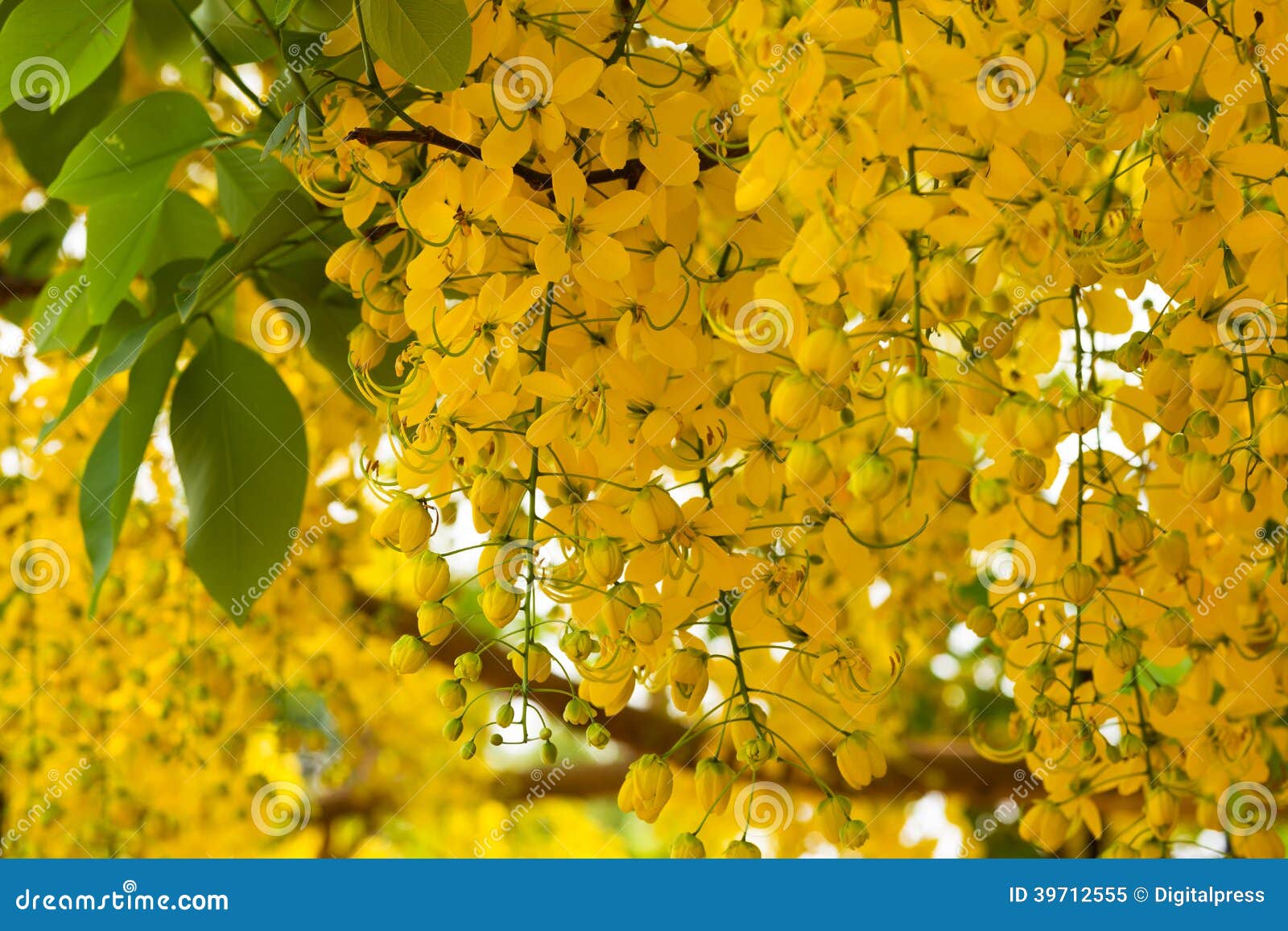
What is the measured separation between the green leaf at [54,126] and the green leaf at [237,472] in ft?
0.89

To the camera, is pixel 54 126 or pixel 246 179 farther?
pixel 54 126

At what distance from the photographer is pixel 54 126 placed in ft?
3.25

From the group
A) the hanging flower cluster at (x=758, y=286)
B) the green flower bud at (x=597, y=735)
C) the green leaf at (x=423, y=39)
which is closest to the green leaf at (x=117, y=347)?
the hanging flower cluster at (x=758, y=286)

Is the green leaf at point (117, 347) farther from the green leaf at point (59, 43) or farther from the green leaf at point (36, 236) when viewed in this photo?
the green leaf at point (36, 236)

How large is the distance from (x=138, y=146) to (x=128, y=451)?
0.22m

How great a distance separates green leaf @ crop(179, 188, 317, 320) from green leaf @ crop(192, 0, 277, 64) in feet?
0.45

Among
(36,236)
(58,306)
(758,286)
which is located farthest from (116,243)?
(758,286)

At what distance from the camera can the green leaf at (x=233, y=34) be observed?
2.72ft

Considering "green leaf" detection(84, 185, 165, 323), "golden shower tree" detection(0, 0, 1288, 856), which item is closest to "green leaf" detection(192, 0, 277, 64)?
"golden shower tree" detection(0, 0, 1288, 856)

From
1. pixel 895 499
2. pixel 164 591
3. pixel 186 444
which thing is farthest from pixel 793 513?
pixel 164 591

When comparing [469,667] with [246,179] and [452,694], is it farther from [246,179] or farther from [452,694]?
[246,179]

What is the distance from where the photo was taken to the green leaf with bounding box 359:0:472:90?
58 centimetres

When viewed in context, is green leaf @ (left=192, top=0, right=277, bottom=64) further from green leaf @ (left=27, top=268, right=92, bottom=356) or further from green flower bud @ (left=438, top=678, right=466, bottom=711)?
green flower bud @ (left=438, top=678, right=466, bottom=711)

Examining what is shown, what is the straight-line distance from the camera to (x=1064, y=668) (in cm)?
89
